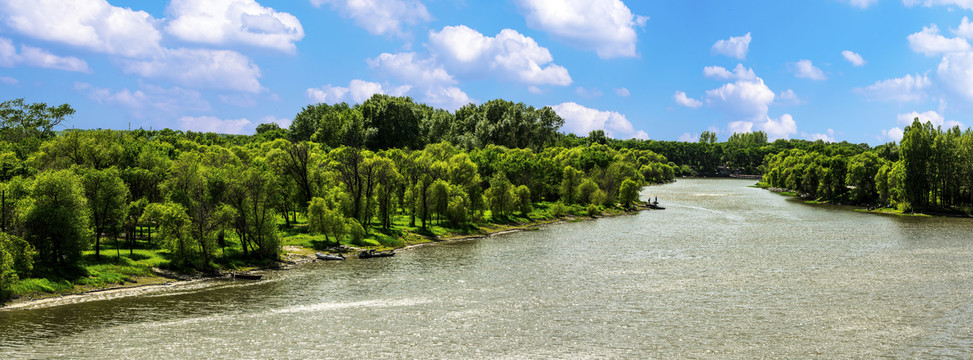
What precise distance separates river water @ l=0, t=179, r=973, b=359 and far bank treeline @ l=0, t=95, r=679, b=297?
21.5 feet

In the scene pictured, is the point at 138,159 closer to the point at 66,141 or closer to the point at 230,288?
the point at 66,141

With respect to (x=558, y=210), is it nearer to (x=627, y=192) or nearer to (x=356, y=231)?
(x=627, y=192)

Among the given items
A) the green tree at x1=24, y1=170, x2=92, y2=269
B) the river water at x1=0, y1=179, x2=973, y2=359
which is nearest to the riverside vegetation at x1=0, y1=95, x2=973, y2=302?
the green tree at x1=24, y1=170, x2=92, y2=269

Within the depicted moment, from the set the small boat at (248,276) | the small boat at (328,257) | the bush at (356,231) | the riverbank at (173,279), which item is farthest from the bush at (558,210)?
the small boat at (248,276)

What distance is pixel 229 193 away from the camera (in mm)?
61094

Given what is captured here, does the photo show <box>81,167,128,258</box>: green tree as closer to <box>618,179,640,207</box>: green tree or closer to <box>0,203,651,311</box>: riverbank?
<box>0,203,651,311</box>: riverbank

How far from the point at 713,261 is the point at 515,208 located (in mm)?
43818

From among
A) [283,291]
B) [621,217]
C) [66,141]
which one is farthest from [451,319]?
[621,217]

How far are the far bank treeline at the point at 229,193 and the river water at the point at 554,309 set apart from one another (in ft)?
21.5

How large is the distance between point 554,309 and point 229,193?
3629 cm

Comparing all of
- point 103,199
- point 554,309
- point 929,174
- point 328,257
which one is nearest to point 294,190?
point 328,257

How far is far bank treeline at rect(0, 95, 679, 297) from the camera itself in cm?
4984

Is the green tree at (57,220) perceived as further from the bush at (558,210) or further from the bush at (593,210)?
the bush at (593,210)

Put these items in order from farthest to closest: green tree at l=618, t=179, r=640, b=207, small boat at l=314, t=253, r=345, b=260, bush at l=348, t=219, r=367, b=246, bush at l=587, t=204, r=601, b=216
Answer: green tree at l=618, t=179, r=640, b=207 < bush at l=587, t=204, r=601, b=216 < bush at l=348, t=219, r=367, b=246 < small boat at l=314, t=253, r=345, b=260
